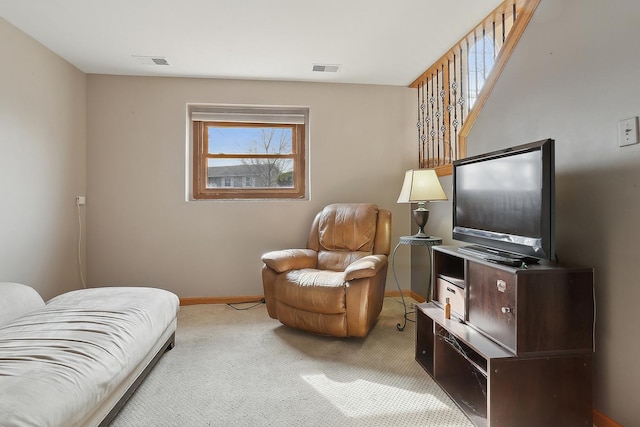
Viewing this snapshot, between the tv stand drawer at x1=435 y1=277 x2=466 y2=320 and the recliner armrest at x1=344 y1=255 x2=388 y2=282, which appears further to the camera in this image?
the recliner armrest at x1=344 y1=255 x2=388 y2=282

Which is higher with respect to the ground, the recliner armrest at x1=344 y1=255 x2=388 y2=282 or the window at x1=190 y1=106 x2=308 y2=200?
the window at x1=190 y1=106 x2=308 y2=200

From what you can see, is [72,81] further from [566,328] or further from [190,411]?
[566,328]

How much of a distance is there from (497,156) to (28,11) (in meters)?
3.04

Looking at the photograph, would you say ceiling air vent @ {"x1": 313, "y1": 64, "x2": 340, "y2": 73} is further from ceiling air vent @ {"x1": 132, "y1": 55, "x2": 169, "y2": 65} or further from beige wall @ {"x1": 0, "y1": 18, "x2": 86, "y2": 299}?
beige wall @ {"x1": 0, "y1": 18, "x2": 86, "y2": 299}

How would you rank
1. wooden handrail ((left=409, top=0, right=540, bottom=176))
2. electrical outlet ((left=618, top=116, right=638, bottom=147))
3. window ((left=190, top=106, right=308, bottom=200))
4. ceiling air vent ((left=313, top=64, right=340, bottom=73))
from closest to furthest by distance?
electrical outlet ((left=618, top=116, right=638, bottom=147)) < wooden handrail ((left=409, top=0, right=540, bottom=176)) < ceiling air vent ((left=313, top=64, right=340, bottom=73)) < window ((left=190, top=106, right=308, bottom=200))

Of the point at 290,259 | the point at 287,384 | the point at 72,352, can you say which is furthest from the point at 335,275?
the point at 72,352

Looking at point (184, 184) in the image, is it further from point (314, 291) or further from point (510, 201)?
point (510, 201)

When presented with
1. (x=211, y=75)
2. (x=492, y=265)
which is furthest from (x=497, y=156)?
(x=211, y=75)

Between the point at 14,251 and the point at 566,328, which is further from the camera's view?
the point at 14,251

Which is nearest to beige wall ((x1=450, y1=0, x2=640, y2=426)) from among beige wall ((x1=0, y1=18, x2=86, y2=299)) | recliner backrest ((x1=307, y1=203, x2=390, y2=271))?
recliner backrest ((x1=307, y1=203, x2=390, y2=271))

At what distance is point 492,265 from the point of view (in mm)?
1514

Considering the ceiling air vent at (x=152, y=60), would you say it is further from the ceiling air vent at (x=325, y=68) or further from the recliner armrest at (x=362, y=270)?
the recliner armrest at (x=362, y=270)

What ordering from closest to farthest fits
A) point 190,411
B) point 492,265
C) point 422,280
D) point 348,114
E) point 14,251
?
1. point 492,265
2. point 190,411
3. point 14,251
4. point 422,280
5. point 348,114

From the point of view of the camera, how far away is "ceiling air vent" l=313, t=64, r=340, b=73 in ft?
10.2
